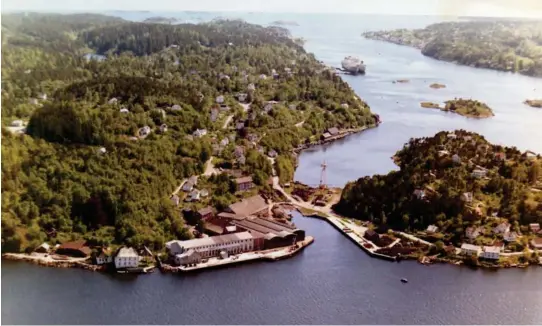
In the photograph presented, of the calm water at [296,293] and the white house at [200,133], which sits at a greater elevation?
the white house at [200,133]

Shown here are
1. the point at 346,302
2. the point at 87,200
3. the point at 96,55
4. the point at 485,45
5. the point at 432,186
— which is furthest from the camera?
the point at 96,55

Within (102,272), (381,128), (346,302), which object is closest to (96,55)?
(381,128)

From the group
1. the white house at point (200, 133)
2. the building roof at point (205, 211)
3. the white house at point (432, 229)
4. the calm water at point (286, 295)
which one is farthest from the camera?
the white house at point (200, 133)

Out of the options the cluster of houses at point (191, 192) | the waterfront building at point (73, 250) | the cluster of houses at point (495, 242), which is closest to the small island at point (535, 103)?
the cluster of houses at point (495, 242)

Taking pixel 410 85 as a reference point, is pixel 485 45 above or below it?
above

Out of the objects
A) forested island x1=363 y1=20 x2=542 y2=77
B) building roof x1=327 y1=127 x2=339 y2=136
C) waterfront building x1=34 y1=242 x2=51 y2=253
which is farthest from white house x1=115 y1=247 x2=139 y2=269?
building roof x1=327 y1=127 x2=339 y2=136

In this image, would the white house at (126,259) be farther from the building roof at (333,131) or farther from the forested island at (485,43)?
the building roof at (333,131)

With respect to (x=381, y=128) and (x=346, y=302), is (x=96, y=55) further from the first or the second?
(x=346, y=302)
